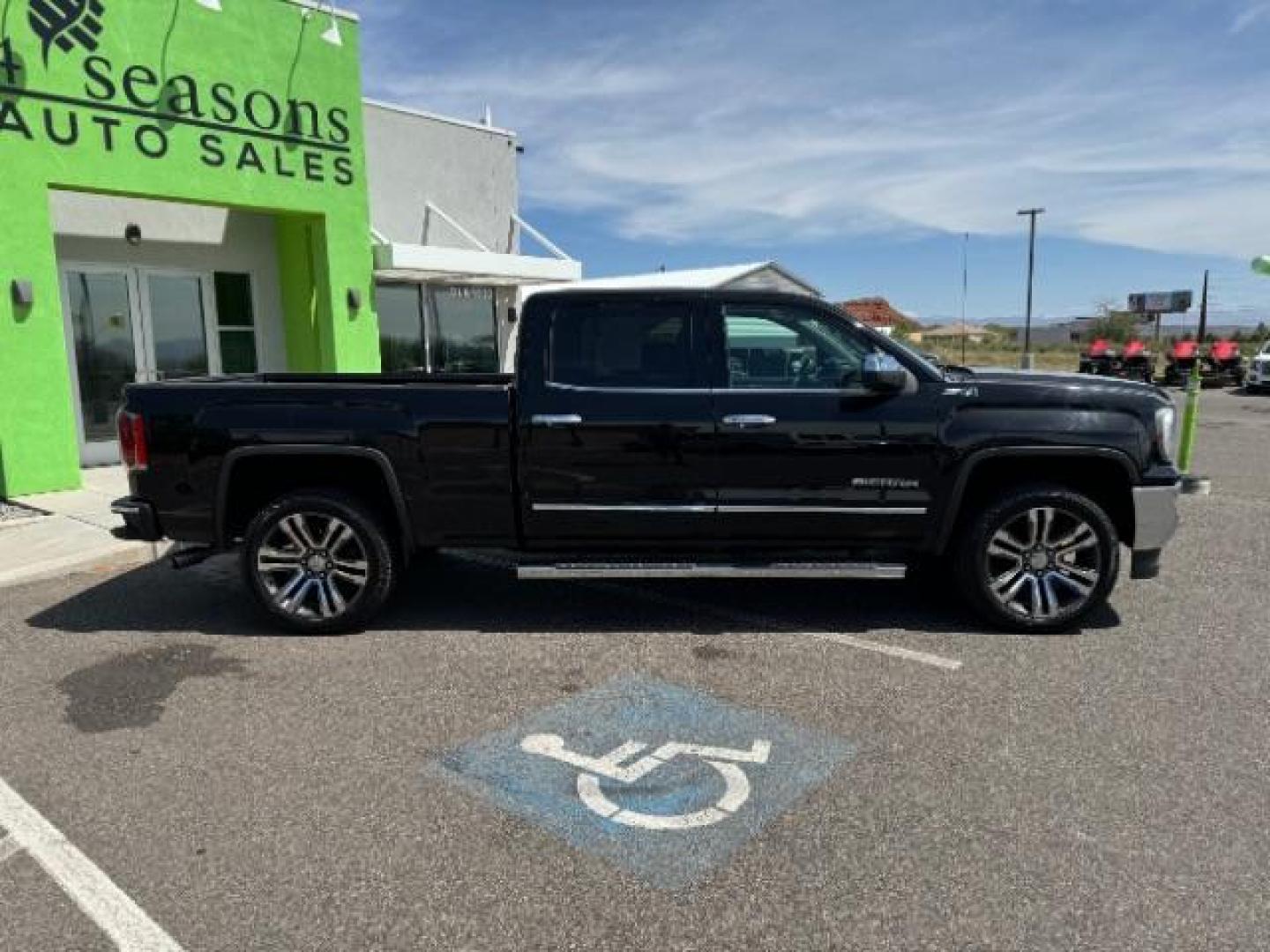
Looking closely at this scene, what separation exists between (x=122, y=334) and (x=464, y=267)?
474 cm

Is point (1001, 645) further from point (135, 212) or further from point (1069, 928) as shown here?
point (135, 212)

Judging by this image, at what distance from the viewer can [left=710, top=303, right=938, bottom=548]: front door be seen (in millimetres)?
4820

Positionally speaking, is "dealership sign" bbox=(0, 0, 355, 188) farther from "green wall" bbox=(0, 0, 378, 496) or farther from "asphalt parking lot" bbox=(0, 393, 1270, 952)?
"asphalt parking lot" bbox=(0, 393, 1270, 952)

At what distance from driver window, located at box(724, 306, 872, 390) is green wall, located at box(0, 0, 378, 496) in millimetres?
7521

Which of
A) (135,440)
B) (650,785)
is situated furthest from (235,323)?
(650,785)

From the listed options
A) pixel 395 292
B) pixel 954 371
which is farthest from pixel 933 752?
pixel 395 292

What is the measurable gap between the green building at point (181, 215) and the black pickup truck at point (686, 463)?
16.8 feet

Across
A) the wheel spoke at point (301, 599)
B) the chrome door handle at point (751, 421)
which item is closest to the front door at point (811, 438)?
the chrome door handle at point (751, 421)

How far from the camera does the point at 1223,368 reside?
31.1m

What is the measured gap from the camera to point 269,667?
4.58 meters

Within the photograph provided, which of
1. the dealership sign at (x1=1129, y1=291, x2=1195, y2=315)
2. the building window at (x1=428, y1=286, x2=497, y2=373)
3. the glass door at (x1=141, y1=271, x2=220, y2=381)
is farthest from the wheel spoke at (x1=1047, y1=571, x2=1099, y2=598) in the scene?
the dealership sign at (x1=1129, y1=291, x2=1195, y2=315)

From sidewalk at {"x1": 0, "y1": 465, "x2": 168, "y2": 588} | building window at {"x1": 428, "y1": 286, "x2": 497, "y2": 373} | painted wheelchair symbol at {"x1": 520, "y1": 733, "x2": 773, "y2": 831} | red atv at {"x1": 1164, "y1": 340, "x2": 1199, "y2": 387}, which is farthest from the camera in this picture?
red atv at {"x1": 1164, "y1": 340, "x2": 1199, "y2": 387}

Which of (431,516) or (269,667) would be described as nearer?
(269,667)

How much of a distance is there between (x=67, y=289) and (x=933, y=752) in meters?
10.9
